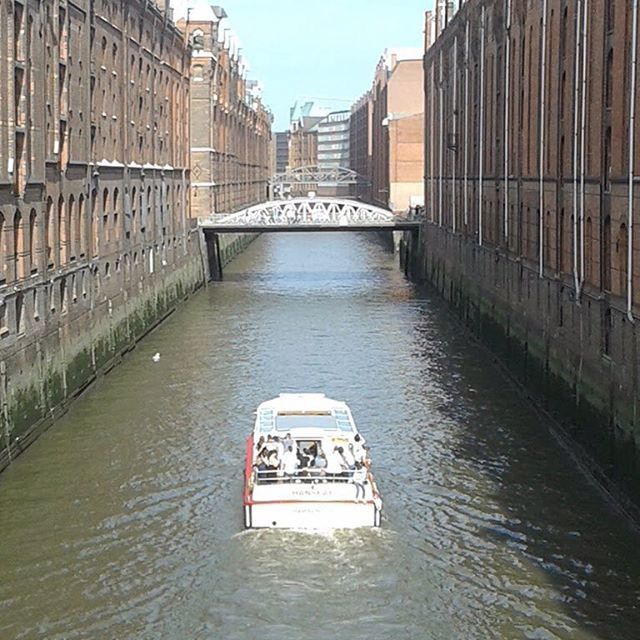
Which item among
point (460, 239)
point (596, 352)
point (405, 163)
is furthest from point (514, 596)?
point (405, 163)

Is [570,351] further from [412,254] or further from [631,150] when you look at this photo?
[412,254]

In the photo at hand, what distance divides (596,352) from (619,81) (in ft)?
18.8

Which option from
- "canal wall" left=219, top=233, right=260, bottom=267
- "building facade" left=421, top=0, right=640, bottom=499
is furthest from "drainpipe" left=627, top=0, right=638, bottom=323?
"canal wall" left=219, top=233, right=260, bottom=267

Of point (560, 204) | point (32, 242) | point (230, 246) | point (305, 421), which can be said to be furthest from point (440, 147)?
point (305, 421)

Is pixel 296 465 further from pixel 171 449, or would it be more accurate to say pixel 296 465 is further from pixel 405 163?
pixel 405 163

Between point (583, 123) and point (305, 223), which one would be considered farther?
point (305, 223)

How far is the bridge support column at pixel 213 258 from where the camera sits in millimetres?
73188

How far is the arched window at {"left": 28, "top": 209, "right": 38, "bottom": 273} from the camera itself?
31.3 m

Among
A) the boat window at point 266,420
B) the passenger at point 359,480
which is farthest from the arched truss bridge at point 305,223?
the passenger at point 359,480

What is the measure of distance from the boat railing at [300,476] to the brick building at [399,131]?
7707cm

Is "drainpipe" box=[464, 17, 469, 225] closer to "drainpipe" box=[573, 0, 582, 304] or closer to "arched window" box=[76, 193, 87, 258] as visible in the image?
"arched window" box=[76, 193, 87, 258]

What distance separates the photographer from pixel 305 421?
26.2 m

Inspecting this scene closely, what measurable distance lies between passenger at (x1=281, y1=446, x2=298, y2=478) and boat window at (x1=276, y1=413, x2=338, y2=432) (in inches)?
76.1

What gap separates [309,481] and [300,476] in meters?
0.45
